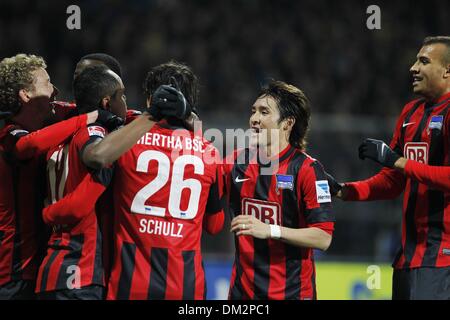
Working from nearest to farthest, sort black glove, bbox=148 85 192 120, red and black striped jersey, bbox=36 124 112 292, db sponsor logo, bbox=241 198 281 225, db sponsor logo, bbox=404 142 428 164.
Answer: black glove, bbox=148 85 192 120
red and black striped jersey, bbox=36 124 112 292
db sponsor logo, bbox=241 198 281 225
db sponsor logo, bbox=404 142 428 164

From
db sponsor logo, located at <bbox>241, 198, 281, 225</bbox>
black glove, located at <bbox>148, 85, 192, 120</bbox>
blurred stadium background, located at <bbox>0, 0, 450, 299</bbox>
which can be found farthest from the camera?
blurred stadium background, located at <bbox>0, 0, 450, 299</bbox>

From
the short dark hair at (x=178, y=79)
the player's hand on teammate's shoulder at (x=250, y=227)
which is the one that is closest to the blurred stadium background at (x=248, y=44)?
the short dark hair at (x=178, y=79)

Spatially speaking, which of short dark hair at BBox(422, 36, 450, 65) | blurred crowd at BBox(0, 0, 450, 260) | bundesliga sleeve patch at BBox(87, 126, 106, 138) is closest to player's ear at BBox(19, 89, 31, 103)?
bundesliga sleeve patch at BBox(87, 126, 106, 138)

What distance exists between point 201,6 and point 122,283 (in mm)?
10767

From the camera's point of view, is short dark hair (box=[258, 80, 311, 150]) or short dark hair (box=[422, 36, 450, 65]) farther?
short dark hair (box=[422, 36, 450, 65])

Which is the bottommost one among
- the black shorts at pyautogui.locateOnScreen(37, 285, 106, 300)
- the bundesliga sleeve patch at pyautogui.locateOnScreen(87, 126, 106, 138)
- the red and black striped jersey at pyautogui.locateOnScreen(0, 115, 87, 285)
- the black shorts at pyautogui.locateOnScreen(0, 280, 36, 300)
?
the black shorts at pyautogui.locateOnScreen(0, 280, 36, 300)

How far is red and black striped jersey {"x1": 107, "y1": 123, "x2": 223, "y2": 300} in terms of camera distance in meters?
4.20

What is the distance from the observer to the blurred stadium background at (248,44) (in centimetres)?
1247

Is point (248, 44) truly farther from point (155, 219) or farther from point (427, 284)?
point (155, 219)

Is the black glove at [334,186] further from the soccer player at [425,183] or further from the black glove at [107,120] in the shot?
the black glove at [107,120]

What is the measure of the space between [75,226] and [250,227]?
0.99 meters

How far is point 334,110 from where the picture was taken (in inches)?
501

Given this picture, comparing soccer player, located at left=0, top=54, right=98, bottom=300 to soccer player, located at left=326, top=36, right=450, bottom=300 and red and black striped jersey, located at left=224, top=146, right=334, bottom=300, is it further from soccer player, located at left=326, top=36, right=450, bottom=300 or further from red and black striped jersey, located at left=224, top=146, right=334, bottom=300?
soccer player, located at left=326, top=36, right=450, bottom=300
